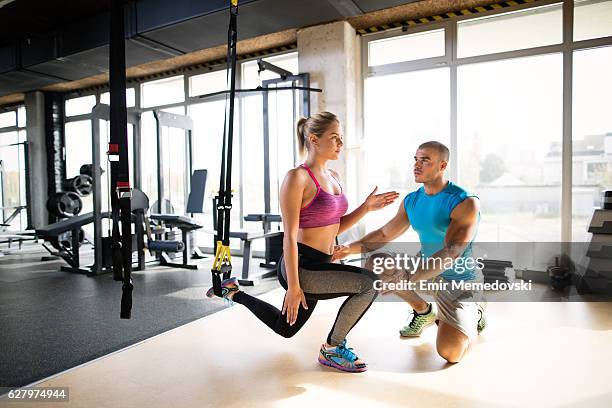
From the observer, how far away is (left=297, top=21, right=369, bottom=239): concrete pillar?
5.07m

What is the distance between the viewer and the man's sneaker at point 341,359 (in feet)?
7.18

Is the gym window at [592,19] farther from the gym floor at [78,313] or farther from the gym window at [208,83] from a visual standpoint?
the gym window at [208,83]

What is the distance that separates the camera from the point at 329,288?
212cm

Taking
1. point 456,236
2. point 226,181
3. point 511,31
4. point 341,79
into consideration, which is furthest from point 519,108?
point 226,181

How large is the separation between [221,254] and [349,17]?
12.4ft

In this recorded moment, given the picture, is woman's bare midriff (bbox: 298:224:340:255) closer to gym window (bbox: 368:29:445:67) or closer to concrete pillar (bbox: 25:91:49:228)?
gym window (bbox: 368:29:445:67)

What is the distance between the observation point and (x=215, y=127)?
22.4ft

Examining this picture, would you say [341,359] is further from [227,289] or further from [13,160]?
[13,160]

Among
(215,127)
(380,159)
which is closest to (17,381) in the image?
(380,159)

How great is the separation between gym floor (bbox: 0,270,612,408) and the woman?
25cm

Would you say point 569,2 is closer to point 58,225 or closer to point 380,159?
point 380,159

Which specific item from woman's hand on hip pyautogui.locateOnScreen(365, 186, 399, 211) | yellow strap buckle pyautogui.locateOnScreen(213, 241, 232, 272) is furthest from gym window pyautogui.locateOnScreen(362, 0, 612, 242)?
yellow strap buckle pyautogui.locateOnScreen(213, 241, 232, 272)

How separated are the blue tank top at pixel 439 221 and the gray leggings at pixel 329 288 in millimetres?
510

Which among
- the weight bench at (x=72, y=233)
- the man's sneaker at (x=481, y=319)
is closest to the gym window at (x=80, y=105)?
the weight bench at (x=72, y=233)
